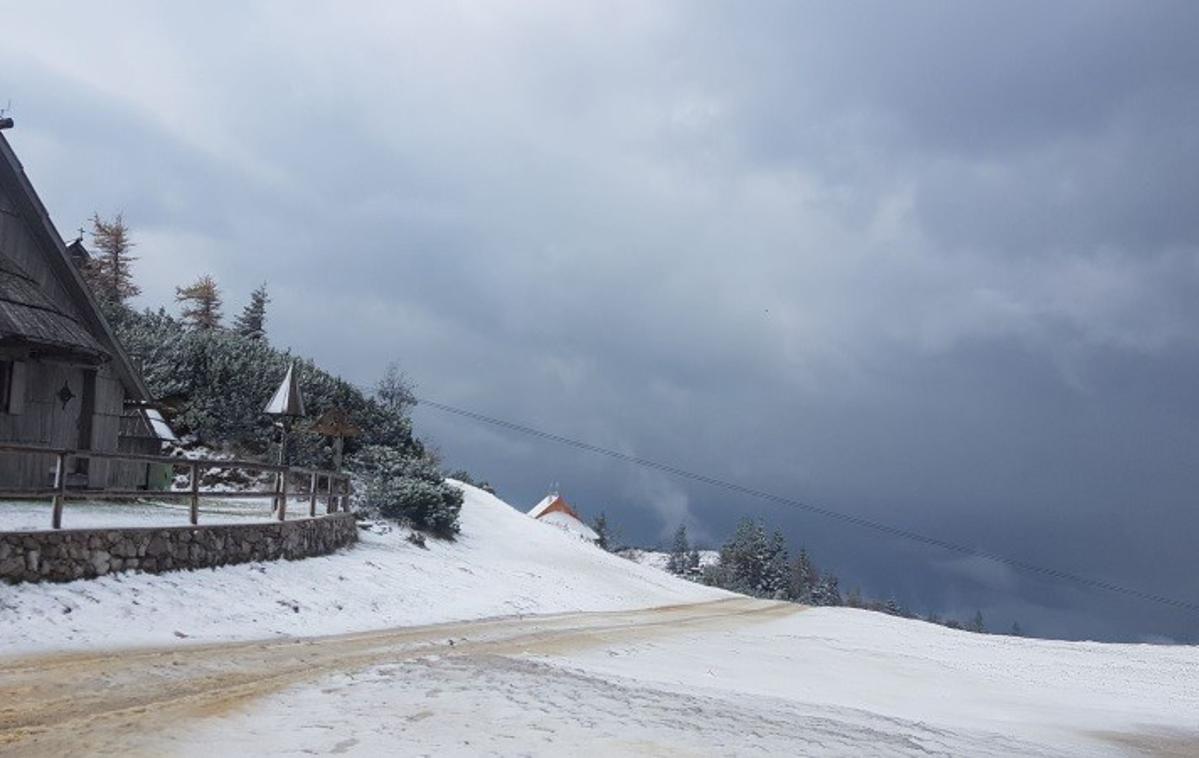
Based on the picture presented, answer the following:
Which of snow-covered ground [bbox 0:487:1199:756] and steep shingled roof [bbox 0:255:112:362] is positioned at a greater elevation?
steep shingled roof [bbox 0:255:112:362]

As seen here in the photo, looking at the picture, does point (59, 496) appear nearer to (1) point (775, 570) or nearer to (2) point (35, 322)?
(2) point (35, 322)

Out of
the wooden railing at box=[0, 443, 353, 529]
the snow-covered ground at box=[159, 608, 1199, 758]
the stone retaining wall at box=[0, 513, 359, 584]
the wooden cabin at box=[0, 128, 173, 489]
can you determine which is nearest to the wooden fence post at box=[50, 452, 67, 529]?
the wooden railing at box=[0, 443, 353, 529]

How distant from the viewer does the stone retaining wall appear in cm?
1344

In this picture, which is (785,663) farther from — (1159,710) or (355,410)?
(355,410)

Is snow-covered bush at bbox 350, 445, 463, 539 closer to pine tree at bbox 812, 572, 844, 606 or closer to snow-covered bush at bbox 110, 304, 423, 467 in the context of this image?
snow-covered bush at bbox 110, 304, 423, 467

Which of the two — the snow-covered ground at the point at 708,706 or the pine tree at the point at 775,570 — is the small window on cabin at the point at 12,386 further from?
the pine tree at the point at 775,570

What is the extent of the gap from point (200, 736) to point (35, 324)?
53.5 feet

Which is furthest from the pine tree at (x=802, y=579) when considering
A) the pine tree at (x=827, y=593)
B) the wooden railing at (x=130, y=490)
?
the wooden railing at (x=130, y=490)

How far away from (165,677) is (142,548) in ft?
20.0

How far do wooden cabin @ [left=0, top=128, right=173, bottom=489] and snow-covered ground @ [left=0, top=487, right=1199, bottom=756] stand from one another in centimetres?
737

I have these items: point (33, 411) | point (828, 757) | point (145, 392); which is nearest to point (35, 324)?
Answer: point (33, 411)

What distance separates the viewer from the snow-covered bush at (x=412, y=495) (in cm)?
3366

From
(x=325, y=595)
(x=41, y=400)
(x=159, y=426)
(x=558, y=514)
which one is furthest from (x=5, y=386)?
(x=558, y=514)

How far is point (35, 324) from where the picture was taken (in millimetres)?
20906
